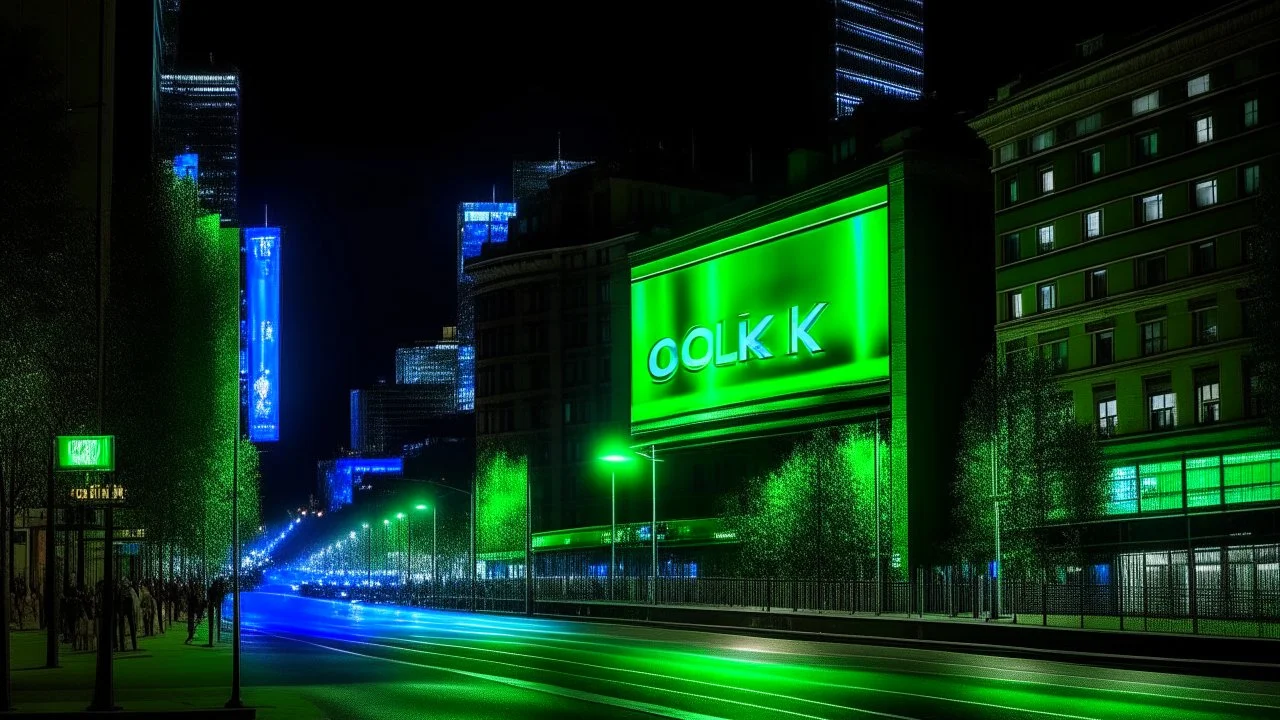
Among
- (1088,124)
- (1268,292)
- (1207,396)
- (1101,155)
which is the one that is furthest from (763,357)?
(1268,292)

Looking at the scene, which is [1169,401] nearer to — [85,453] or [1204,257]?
[1204,257]

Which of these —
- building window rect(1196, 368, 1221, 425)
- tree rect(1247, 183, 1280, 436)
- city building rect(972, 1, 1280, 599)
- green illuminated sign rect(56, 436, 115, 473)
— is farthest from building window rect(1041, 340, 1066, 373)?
green illuminated sign rect(56, 436, 115, 473)

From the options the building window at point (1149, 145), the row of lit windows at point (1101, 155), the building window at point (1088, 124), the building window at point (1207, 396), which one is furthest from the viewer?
the building window at point (1088, 124)

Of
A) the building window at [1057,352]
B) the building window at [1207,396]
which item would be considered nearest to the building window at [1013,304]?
the building window at [1057,352]

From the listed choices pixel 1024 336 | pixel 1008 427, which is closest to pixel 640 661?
pixel 1008 427

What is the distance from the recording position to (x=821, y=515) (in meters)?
76.6

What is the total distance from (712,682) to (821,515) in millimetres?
45924

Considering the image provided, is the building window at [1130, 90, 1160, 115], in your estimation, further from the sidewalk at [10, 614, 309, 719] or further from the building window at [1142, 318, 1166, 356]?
the sidewalk at [10, 614, 309, 719]

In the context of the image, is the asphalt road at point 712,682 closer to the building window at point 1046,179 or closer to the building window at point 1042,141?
the building window at point 1046,179

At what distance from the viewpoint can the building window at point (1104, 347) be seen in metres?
75.6

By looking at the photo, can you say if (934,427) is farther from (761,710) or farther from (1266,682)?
(761,710)

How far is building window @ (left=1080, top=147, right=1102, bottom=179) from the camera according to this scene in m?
77.4

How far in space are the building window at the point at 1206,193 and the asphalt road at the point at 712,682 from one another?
1262 inches

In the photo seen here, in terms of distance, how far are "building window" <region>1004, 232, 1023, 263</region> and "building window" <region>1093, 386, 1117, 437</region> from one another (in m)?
9.90
